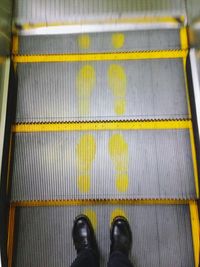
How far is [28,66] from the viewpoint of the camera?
7.27ft

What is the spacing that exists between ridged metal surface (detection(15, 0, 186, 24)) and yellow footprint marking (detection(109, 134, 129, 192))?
115 centimetres

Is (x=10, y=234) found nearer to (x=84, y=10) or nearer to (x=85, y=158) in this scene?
(x=85, y=158)

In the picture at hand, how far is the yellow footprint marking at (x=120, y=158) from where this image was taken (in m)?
1.98

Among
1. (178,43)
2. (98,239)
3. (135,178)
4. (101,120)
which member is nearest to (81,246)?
(98,239)

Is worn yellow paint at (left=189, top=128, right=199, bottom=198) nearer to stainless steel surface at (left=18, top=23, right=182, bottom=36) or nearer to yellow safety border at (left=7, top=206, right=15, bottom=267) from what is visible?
stainless steel surface at (left=18, top=23, right=182, bottom=36)

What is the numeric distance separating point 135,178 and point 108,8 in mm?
1555

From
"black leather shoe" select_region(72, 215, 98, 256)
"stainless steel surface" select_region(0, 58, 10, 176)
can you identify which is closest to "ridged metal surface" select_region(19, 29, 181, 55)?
"stainless steel surface" select_region(0, 58, 10, 176)

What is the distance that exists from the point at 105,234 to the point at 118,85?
1233 mm

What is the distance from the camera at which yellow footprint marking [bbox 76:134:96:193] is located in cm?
199

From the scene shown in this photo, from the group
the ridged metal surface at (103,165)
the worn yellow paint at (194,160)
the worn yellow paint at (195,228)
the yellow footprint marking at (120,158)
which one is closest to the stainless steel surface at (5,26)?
the ridged metal surface at (103,165)

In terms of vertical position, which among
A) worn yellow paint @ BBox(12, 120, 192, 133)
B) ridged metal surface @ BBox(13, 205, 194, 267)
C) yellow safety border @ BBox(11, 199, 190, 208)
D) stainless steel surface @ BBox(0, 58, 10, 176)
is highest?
stainless steel surface @ BBox(0, 58, 10, 176)

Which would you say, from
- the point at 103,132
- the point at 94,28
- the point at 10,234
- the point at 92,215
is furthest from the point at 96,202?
the point at 94,28

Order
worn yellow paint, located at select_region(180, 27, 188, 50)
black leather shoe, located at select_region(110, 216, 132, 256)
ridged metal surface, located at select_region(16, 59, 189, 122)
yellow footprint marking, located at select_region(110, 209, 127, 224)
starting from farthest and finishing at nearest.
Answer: worn yellow paint, located at select_region(180, 27, 188, 50) < ridged metal surface, located at select_region(16, 59, 189, 122) < yellow footprint marking, located at select_region(110, 209, 127, 224) < black leather shoe, located at select_region(110, 216, 132, 256)

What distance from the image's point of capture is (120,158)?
2025 millimetres
